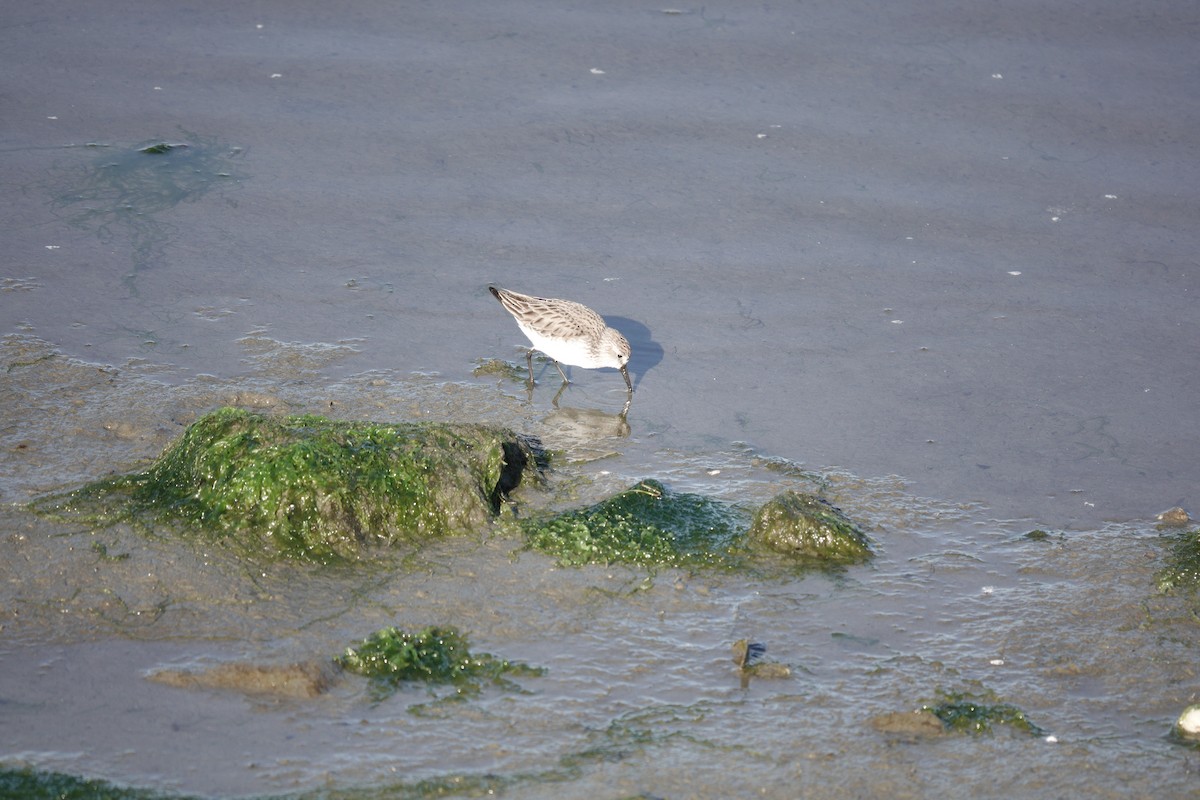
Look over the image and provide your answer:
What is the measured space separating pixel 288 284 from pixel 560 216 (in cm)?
219

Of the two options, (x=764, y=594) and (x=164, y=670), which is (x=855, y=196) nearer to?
(x=764, y=594)

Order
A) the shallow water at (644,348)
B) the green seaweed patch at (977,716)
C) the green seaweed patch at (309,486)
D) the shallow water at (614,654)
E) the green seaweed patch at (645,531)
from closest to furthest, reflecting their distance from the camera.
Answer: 1. the shallow water at (614,654)
2. the shallow water at (644,348)
3. the green seaweed patch at (977,716)
4. the green seaweed patch at (309,486)
5. the green seaweed patch at (645,531)

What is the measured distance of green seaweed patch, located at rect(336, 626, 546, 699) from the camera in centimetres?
505

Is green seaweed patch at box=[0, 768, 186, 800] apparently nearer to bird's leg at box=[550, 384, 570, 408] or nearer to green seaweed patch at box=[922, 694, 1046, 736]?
green seaweed patch at box=[922, 694, 1046, 736]

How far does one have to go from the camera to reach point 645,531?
20.5 feet

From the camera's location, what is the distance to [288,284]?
29.2 ft

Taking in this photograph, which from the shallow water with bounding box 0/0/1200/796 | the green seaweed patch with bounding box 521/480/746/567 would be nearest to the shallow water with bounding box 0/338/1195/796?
the shallow water with bounding box 0/0/1200/796

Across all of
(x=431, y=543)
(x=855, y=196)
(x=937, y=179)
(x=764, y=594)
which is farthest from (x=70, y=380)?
(x=937, y=179)

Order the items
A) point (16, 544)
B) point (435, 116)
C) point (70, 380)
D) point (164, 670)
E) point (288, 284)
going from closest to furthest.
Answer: point (164, 670)
point (16, 544)
point (70, 380)
point (288, 284)
point (435, 116)

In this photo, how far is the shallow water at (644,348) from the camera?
4867 millimetres

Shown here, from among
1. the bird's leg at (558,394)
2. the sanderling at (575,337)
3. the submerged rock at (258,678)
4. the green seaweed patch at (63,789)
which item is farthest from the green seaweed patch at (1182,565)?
the green seaweed patch at (63,789)

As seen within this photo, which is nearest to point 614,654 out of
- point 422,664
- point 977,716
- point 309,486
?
point 422,664

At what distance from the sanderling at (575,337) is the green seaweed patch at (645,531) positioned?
4.46 ft

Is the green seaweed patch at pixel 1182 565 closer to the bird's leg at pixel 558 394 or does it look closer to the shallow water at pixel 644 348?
the shallow water at pixel 644 348
